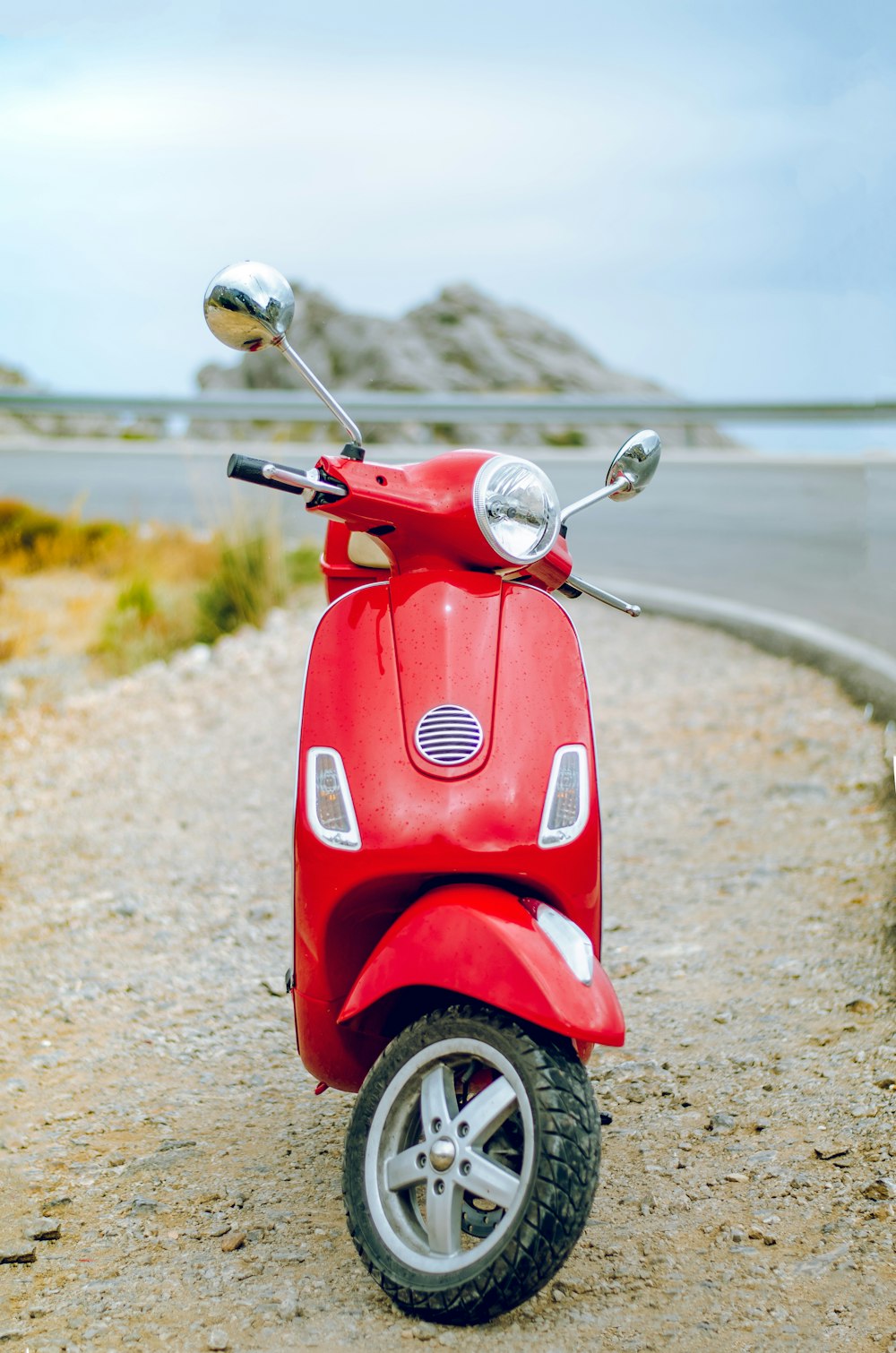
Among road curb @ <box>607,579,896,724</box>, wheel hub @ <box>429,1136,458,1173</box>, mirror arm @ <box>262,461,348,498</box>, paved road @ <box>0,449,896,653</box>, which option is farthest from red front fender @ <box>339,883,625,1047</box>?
paved road @ <box>0,449,896,653</box>

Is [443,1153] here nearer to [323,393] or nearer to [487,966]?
[487,966]

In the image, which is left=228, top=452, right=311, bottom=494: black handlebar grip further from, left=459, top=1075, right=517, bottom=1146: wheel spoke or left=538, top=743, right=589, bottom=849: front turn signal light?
left=459, top=1075, right=517, bottom=1146: wheel spoke

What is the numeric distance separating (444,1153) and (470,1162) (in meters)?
0.04

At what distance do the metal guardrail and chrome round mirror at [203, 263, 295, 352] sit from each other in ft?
31.5

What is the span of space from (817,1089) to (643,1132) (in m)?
0.39

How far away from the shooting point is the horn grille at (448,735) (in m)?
2.19

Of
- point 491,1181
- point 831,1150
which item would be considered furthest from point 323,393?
point 831,1150

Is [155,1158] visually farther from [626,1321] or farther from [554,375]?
[554,375]

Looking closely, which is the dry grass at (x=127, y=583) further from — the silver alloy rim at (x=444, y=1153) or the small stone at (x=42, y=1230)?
the silver alloy rim at (x=444, y=1153)

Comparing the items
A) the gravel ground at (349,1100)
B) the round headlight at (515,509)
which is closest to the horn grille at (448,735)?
the round headlight at (515,509)

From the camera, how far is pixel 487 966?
6.48ft

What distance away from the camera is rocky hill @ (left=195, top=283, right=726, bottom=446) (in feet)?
73.1

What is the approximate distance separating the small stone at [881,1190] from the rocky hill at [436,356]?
15951 millimetres

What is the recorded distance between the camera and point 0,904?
4.21 metres
